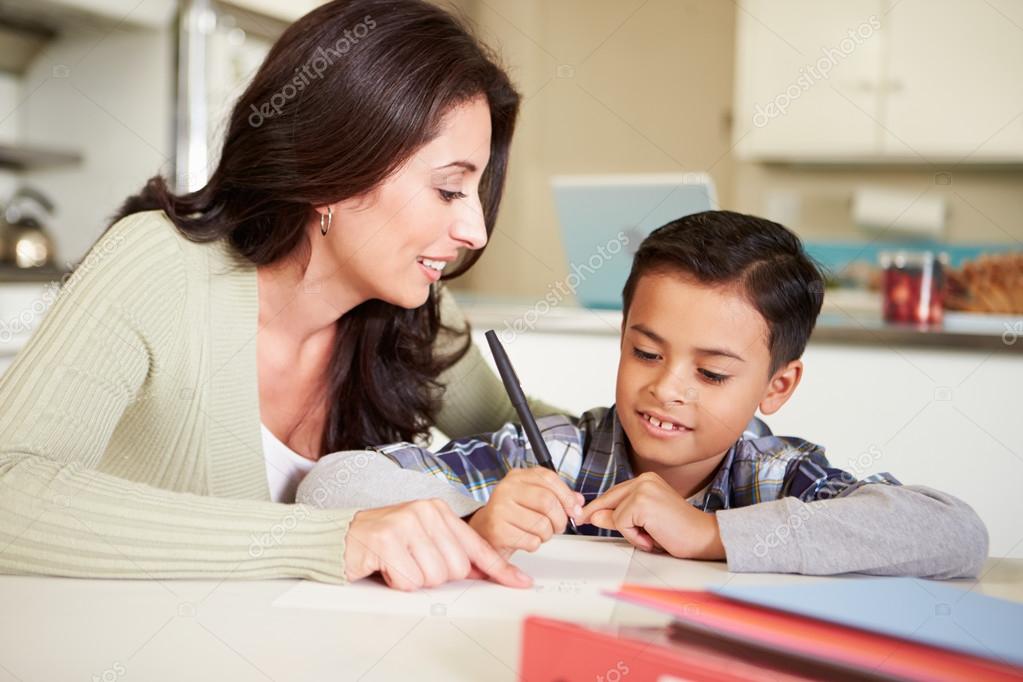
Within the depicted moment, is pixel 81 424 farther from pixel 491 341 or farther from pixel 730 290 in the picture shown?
pixel 730 290

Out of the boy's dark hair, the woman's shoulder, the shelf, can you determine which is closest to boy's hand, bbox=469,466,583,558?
the boy's dark hair

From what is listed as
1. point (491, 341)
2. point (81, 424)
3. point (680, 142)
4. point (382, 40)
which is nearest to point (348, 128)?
point (382, 40)

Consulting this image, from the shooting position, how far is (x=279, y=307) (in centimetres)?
120

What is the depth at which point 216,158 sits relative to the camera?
128cm

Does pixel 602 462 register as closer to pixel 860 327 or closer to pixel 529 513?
pixel 529 513

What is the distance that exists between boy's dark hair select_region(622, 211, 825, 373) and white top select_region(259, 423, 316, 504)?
1.38ft

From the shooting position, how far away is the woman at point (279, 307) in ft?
2.69

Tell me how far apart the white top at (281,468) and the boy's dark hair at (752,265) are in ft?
1.38


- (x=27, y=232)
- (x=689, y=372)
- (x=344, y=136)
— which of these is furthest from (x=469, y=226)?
(x=27, y=232)

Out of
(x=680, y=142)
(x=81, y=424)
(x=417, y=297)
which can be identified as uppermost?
(x=680, y=142)

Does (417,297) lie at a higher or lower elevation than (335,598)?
higher

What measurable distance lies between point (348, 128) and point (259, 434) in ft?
1.13

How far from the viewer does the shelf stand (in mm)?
2982

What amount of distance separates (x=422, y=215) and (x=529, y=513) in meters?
0.43
